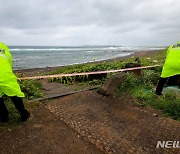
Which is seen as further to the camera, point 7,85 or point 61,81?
point 61,81

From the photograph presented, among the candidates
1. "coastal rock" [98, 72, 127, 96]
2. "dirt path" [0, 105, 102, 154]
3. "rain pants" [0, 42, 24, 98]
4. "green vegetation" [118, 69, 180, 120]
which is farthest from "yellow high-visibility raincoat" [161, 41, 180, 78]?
"rain pants" [0, 42, 24, 98]

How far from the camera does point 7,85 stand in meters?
3.62

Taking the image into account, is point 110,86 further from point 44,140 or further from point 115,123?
point 44,140

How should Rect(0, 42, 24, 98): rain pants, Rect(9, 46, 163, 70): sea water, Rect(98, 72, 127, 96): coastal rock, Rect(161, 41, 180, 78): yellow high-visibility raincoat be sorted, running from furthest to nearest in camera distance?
Rect(9, 46, 163, 70): sea water
Rect(98, 72, 127, 96): coastal rock
Rect(161, 41, 180, 78): yellow high-visibility raincoat
Rect(0, 42, 24, 98): rain pants

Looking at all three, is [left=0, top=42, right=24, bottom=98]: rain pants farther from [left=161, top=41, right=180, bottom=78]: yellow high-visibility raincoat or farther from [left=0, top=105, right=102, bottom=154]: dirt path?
[left=161, top=41, right=180, bottom=78]: yellow high-visibility raincoat

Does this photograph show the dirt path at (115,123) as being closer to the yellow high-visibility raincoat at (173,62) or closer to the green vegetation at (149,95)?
the green vegetation at (149,95)

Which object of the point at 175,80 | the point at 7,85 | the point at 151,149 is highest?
the point at 7,85

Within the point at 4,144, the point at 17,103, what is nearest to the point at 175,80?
the point at 17,103

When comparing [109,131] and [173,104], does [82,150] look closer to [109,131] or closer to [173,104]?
[109,131]

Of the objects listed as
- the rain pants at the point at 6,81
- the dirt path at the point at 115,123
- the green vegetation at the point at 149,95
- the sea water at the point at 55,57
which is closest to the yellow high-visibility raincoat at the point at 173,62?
the green vegetation at the point at 149,95

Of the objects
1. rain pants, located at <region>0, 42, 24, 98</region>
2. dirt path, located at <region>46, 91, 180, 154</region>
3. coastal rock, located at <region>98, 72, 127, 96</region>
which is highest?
rain pants, located at <region>0, 42, 24, 98</region>

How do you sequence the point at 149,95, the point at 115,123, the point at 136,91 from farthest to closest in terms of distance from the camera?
the point at 136,91
the point at 149,95
the point at 115,123

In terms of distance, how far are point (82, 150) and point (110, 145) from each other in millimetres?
480

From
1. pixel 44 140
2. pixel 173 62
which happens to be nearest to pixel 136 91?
pixel 173 62
